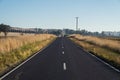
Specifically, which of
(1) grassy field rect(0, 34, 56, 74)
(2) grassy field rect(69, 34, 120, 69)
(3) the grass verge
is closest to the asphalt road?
(3) the grass verge

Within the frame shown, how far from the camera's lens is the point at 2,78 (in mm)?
10602

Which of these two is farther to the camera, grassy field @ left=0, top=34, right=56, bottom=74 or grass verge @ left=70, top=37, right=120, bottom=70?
grass verge @ left=70, top=37, right=120, bottom=70

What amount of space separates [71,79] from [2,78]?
10.0ft

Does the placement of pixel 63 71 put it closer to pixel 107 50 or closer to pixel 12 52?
pixel 12 52

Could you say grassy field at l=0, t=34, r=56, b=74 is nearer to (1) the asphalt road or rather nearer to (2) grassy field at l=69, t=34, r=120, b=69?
(1) the asphalt road

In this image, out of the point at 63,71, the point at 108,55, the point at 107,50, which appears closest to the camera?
the point at 63,71

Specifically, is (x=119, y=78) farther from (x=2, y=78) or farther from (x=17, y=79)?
(x=2, y=78)

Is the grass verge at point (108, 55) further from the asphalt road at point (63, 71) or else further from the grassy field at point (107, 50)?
the asphalt road at point (63, 71)

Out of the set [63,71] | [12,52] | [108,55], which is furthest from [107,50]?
[63,71]

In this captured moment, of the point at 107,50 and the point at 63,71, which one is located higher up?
the point at 63,71

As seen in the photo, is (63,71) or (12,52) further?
(12,52)

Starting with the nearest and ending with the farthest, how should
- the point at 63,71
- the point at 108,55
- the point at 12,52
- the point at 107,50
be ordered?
the point at 63,71
the point at 108,55
the point at 12,52
the point at 107,50

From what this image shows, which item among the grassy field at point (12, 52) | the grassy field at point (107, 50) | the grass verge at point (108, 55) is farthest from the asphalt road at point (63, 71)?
the grassy field at point (107, 50)

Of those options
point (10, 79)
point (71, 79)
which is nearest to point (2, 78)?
point (10, 79)
